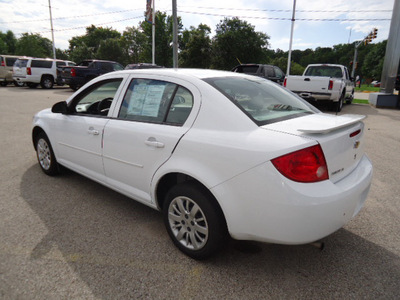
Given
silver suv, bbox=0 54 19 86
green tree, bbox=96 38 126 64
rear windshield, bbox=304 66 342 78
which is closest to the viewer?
rear windshield, bbox=304 66 342 78

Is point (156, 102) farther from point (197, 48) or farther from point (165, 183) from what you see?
point (197, 48)

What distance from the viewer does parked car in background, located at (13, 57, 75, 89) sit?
1881 centimetres

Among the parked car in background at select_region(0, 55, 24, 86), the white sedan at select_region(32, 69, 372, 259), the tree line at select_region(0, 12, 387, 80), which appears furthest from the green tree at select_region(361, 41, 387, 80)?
the white sedan at select_region(32, 69, 372, 259)

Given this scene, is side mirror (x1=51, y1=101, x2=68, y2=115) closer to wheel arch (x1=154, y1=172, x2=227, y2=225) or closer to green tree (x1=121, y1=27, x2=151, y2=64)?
wheel arch (x1=154, y1=172, x2=227, y2=225)

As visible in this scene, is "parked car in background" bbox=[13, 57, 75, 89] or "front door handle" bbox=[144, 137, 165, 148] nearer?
"front door handle" bbox=[144, 137, 165, 148]

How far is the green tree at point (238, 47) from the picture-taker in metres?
44.6

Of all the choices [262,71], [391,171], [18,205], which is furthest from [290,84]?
[18,205]

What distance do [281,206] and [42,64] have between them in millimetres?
21495

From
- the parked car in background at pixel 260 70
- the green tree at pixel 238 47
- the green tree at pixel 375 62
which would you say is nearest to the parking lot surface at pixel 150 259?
the parked car in background at pixel 260 70

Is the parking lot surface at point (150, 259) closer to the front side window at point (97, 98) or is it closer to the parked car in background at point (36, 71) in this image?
the front side window at point (97, 98)

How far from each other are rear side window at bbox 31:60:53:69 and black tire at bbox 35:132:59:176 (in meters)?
17.6

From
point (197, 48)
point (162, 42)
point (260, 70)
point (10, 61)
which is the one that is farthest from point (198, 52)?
point (260, 70)

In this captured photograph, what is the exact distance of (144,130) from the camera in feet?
8.77

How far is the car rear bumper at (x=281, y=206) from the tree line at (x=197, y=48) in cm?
1827
